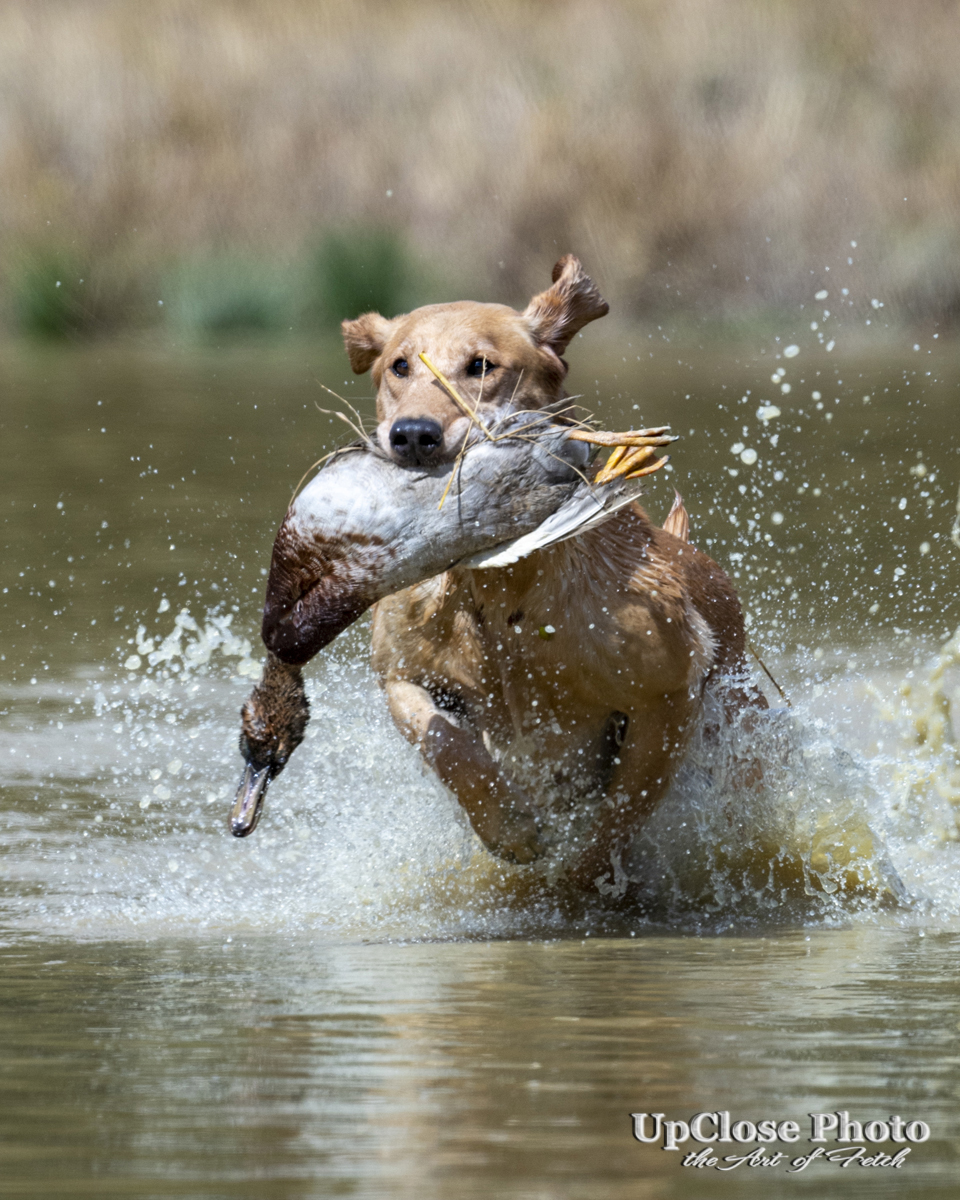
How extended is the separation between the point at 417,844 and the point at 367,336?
1.53m

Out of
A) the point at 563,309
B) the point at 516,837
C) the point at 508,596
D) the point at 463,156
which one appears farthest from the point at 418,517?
the point at 463,156

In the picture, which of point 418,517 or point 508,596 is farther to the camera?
point 508,596

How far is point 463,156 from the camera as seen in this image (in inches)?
996

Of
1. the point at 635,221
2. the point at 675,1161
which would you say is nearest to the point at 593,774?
the point at 675,1161

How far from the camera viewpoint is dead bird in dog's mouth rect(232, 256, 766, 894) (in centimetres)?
491

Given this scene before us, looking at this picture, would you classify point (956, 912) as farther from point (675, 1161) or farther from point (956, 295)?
point (956, 295)

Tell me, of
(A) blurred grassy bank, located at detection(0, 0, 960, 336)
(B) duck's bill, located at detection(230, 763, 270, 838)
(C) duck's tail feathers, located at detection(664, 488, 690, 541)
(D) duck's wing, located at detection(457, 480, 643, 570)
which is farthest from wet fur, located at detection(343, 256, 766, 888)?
(A) blurred grassy bank, located at detection(0, 0, 960, 336)

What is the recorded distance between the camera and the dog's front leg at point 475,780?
219 inches

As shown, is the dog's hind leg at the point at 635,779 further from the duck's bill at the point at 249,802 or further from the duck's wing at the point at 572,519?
the duck's bill at the point at 249,802

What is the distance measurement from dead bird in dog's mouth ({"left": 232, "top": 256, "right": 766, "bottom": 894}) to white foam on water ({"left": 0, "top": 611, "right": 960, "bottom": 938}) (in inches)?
6.8

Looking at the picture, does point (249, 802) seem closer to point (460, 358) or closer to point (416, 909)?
point (416, 909)

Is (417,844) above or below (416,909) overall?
above

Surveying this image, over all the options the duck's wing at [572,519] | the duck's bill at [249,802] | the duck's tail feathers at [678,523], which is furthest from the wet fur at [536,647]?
the duck's tail feathers at [678,523]

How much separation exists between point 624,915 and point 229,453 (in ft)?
26.5
